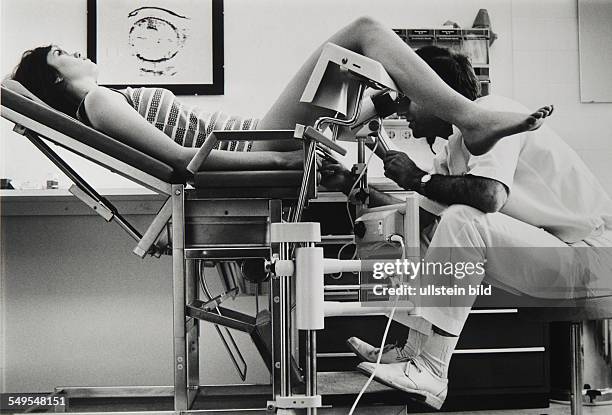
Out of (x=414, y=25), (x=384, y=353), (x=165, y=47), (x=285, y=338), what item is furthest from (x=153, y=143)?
(x=414, y=25)

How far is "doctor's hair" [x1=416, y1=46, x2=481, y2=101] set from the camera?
225 centimetres

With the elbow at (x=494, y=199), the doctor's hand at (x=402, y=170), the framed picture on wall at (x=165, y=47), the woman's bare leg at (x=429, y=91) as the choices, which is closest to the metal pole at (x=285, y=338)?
the woman's bare leg at (x=429, y=91)

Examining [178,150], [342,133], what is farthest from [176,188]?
[342,133]

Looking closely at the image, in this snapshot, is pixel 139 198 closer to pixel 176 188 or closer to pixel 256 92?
A: pixel 256 92

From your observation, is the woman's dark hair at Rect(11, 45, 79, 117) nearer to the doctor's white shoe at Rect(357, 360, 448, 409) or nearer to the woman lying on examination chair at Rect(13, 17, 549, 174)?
the woman lying on examination chair at Rect(13, 17, 549, 174)

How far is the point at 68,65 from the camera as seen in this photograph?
180 centimetres

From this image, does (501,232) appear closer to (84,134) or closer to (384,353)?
(384,353)

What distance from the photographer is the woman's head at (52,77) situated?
5.77ft

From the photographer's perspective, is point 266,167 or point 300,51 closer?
point 266,167

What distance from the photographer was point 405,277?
A: 1.72 meters

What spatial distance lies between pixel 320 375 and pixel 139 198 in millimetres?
1032

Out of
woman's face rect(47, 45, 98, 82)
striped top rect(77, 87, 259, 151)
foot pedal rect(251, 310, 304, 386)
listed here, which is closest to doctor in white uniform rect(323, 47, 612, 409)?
foot pedal rect(251, 310, 304, 386)

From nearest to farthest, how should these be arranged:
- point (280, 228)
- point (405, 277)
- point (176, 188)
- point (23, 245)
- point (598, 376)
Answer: point (280, 228) → point (176, 188) → point (405, 277) → point (598, 376) → point (23, 245)

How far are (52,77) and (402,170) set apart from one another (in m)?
1.05
